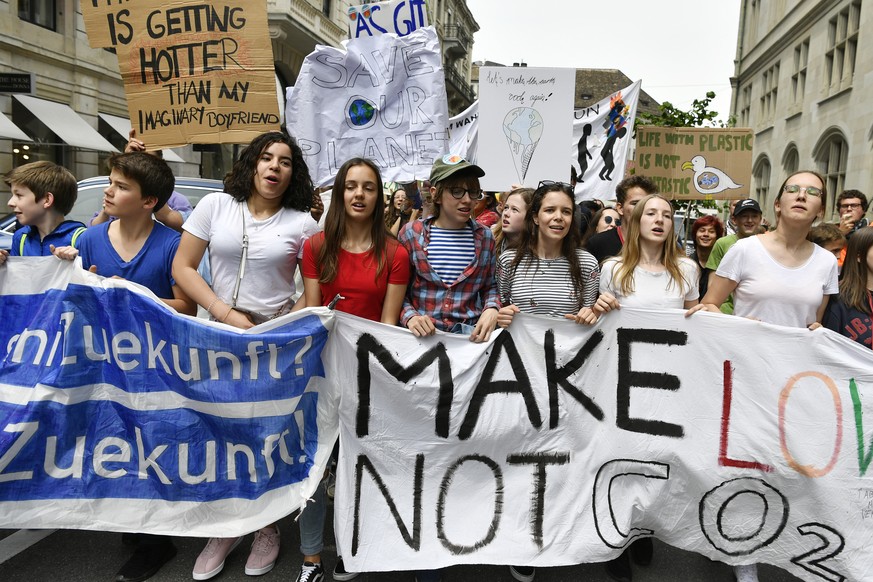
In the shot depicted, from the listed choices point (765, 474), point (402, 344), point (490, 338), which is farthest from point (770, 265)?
point (402, 344)

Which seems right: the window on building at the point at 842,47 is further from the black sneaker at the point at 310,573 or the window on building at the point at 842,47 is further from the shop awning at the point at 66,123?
the black sneaker at the point at 310,573

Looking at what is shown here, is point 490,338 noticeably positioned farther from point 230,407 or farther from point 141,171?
point 141,171

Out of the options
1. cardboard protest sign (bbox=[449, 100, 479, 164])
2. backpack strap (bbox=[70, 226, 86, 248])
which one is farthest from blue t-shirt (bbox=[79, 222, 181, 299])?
cardboard protest sign (bbox=[449, 100, 479, 164])

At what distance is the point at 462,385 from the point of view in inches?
114

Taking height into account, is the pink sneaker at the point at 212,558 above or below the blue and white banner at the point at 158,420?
below

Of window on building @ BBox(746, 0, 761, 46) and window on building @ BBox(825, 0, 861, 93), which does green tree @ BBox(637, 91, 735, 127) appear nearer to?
window on building @ BBox(825, 0, 861, 93)

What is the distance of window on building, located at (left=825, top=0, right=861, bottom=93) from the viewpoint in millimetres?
17828

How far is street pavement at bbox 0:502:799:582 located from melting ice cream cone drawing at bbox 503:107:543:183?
10.3 feet

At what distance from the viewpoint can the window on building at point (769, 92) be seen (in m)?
25.1

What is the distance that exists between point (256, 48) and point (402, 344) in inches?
90.4

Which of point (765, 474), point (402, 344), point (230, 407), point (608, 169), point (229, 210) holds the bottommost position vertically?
point (765, 474)

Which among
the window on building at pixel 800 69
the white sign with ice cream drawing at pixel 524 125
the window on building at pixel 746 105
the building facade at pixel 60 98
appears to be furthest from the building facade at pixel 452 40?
the white sign with ice cream drawing at pixel 524 125

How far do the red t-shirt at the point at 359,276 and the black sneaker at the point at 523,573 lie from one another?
1.31m

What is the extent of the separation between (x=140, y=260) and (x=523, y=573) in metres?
2.27
